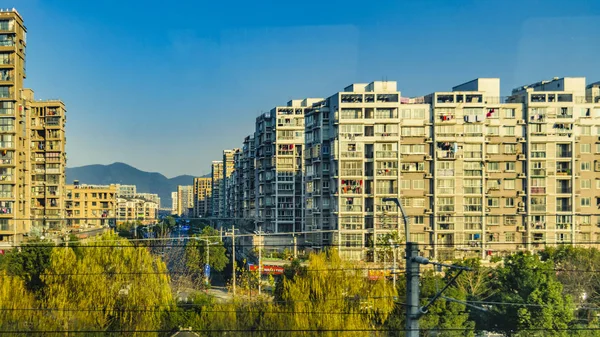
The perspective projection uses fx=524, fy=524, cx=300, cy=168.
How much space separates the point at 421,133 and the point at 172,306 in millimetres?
10847

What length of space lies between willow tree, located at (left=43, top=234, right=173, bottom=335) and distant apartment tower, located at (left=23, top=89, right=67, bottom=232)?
507 inches

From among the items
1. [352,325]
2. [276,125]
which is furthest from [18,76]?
[352,325]

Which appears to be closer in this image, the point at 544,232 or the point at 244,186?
the point at 544,232

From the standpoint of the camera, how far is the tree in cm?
955

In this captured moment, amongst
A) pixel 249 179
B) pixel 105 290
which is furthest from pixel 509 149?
pixel 105 290

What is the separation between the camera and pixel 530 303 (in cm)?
980

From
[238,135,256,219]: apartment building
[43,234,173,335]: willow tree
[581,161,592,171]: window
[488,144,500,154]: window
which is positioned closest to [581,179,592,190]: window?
[581,161,592,171]: window

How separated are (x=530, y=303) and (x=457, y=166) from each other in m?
8.49

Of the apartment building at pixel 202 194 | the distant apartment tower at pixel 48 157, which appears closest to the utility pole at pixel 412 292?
the distant apartment tower at pixel 48 157

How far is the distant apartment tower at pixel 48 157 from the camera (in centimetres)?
2208

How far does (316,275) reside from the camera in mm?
9969

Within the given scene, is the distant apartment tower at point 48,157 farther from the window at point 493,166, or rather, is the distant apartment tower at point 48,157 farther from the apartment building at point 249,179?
the window at point 493,166

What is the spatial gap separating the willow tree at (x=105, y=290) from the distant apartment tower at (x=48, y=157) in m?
12.9

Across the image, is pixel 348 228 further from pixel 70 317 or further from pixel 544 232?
pixel 70 317
